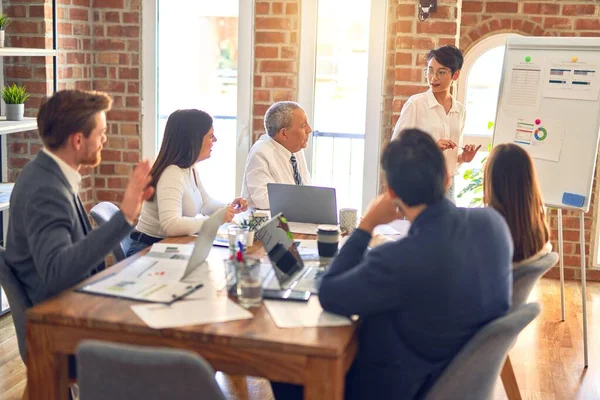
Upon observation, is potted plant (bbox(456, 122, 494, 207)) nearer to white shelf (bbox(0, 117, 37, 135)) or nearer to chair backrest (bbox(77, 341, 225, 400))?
white shelf (bbox(0, 117, 37, 135))

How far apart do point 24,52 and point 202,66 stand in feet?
3.90

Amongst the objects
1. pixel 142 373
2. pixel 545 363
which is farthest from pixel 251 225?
pixel 545 363

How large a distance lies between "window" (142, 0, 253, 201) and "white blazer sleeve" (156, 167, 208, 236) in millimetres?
1608

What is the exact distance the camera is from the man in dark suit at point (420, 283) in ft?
6.42

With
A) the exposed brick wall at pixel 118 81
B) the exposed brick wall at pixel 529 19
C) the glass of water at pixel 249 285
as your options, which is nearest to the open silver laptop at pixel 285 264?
the glass of water at pixel 249 285

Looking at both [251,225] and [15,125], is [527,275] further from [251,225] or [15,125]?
[15,125]

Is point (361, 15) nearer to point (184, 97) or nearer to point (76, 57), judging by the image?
point (184, 97)

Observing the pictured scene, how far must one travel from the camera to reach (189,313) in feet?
7.02

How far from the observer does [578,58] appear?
12.6 ft

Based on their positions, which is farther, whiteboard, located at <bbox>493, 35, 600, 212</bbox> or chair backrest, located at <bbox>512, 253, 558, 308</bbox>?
whiteboard, located at <bbox>493, 35, 600, 212</bbox>

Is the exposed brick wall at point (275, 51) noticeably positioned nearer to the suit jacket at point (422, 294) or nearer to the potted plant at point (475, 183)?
the potted plant at point (475, 183)

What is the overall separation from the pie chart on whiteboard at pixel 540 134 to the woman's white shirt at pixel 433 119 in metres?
0.42

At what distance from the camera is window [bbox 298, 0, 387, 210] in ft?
14.9

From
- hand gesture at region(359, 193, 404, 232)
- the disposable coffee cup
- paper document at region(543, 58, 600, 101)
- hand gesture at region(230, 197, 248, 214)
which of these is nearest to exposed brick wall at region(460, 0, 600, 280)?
paper document at region(543, 58, 600, 101)
